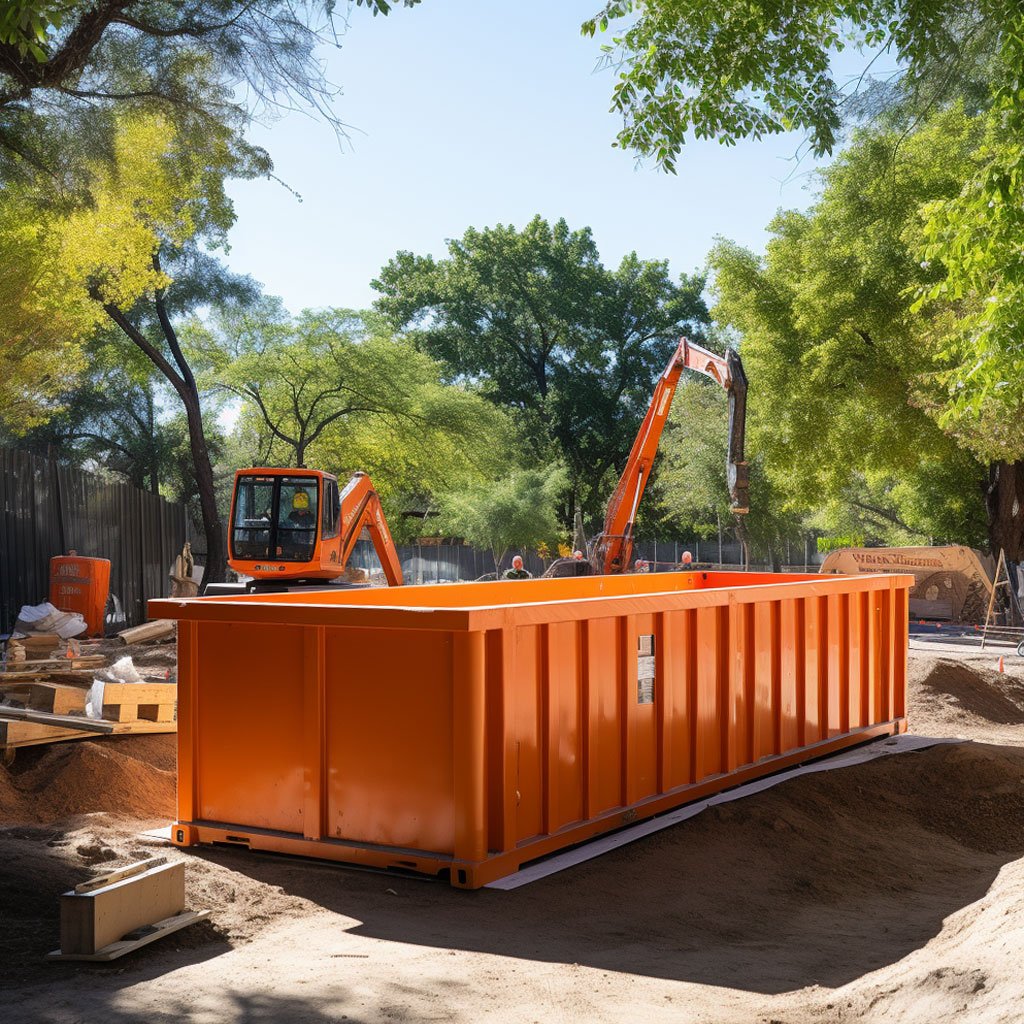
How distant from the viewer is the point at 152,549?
2727cm

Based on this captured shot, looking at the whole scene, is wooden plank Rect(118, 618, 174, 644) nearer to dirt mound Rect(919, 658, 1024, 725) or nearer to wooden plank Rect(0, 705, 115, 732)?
wooden plank Rect(0, 705, 115, 732)

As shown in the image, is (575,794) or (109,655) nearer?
(575,794)

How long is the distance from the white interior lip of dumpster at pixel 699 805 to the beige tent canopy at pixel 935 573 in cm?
1752

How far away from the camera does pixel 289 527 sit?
68.7 ft

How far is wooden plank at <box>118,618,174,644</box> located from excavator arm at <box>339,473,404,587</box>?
328cm

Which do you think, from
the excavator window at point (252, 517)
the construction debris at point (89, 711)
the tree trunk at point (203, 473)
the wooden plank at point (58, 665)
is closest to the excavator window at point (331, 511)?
the excavator window at point (252, 517)

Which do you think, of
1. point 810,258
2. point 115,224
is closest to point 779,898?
point 115,224

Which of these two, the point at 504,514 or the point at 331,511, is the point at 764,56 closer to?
the point at 331,511

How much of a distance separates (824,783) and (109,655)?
12.6m

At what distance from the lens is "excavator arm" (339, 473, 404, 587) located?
2161 cm

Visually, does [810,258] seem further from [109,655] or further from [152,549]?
[109,655]

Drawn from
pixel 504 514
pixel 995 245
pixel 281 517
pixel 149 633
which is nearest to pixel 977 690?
pixel 995 245

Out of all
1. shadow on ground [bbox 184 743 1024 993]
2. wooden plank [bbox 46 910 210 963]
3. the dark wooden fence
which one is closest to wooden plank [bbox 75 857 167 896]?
wooden plank [bbox 46 910 210 963]

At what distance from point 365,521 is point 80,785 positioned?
13542 mm
